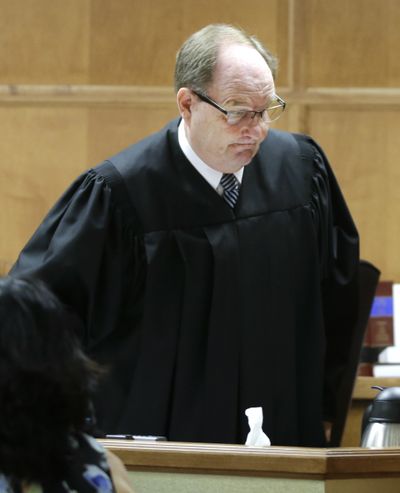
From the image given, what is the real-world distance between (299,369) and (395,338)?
1609 mm

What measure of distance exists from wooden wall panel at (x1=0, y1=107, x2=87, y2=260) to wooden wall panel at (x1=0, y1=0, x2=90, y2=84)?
0.30 metres

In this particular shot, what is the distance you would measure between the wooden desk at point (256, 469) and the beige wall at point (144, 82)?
345cm

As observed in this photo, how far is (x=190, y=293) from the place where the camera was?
4031mm

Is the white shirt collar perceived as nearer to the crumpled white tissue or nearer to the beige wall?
the crumpled white tissue

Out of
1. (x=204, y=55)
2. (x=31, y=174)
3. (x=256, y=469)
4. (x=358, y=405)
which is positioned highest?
(x=204, y=55)

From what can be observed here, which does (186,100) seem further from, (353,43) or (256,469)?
(353,43)

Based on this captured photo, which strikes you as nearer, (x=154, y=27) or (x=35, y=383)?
(x=35, y=383)

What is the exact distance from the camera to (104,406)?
4.02 m

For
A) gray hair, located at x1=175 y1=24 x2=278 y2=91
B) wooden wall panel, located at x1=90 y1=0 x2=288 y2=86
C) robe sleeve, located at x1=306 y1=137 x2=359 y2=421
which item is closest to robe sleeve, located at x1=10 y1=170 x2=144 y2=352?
gray hair, located at x1=175 y1=24 x2=278 y2=91

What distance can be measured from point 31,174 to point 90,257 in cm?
244

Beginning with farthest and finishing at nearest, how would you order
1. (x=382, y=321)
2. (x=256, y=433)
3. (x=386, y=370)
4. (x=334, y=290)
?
(x=382, y=321), (x=386, y=370), (x=334, y=290), (x=256, y=433)

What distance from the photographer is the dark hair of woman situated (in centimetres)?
205

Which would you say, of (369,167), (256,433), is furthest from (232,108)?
(369,167)

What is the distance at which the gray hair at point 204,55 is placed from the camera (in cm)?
411
